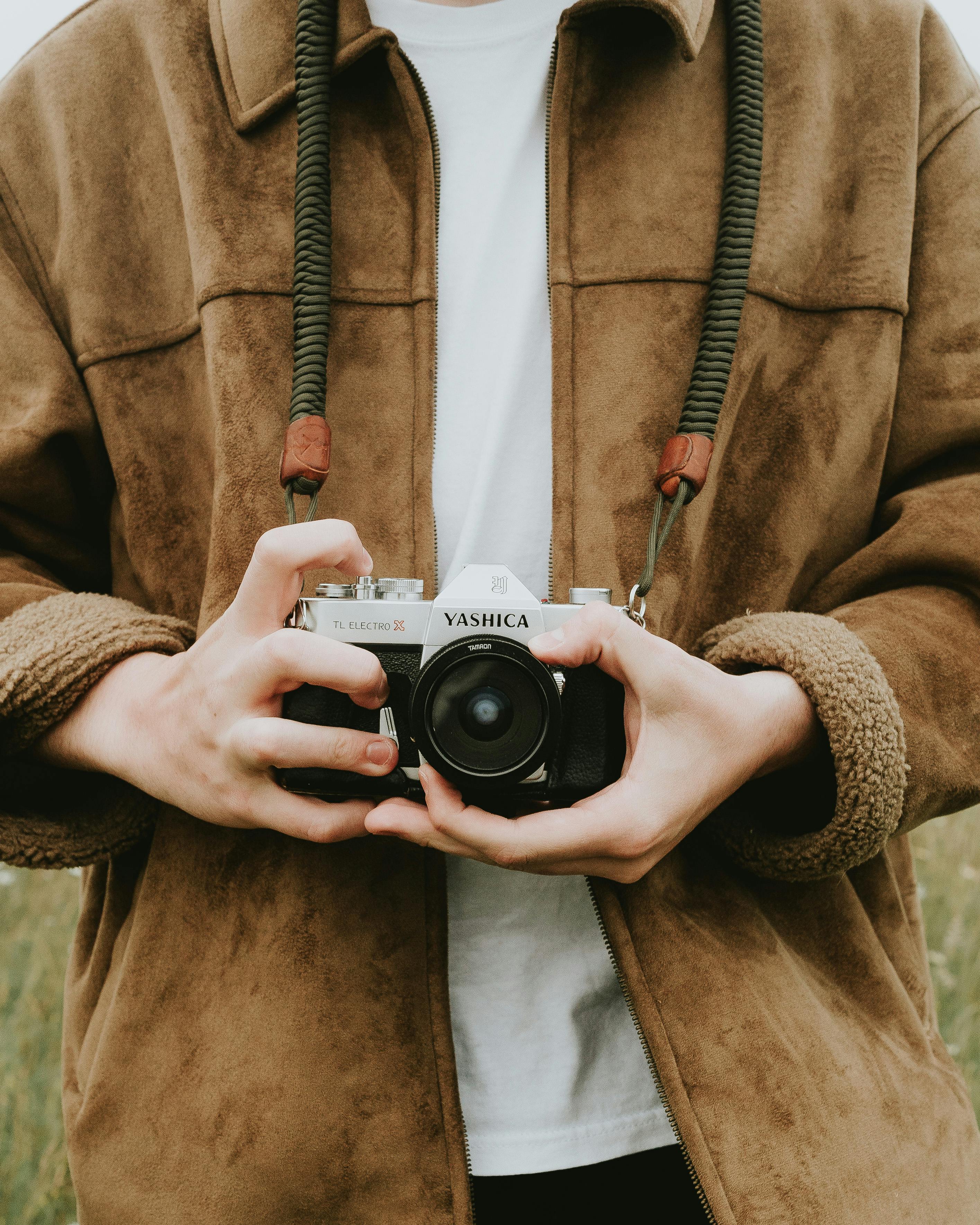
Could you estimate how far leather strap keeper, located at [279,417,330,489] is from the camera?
2.65ft

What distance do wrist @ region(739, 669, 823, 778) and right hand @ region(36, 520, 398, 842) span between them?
28cm

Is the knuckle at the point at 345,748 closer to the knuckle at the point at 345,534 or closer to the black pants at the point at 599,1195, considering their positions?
the knuckle at the point at 345,534

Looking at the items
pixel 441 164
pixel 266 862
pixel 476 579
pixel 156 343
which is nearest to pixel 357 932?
pixel 266 862

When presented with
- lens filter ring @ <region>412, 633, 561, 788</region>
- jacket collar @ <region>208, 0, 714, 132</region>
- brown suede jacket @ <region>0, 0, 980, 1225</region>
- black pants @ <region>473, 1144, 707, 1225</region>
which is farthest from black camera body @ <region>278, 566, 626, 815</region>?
jacket collar @ <region>208, 0, 714, 132</region>

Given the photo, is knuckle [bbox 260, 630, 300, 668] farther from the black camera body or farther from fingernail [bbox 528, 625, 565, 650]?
fingernail [bbox 528, 625, 565, 650]

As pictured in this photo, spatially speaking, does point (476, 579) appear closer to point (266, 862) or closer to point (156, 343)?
point (266, 862)

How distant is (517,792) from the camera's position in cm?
76

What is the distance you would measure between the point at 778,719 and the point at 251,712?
1.34ft

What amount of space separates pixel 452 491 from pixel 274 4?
485 mm

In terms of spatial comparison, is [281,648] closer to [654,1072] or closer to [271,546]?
[271,546]

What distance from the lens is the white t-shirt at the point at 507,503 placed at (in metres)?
0.84

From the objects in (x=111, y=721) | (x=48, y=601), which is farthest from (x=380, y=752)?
(x=48, y=601)

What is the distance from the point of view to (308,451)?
808 millimetres

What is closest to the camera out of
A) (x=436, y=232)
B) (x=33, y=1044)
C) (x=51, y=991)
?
(x=436, y=232)
